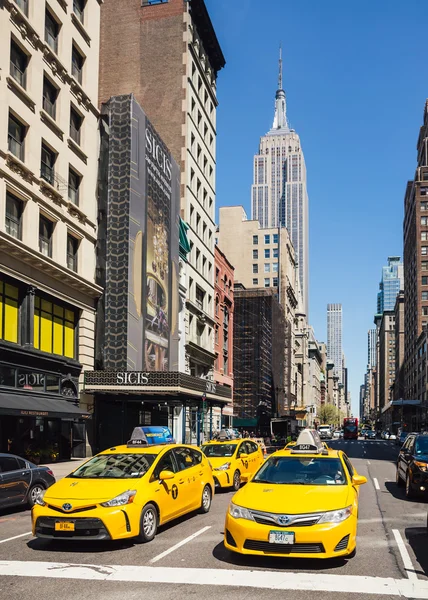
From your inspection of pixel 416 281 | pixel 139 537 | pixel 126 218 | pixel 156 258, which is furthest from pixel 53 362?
pixel 416 281

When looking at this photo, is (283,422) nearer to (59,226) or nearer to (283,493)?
(59,226)

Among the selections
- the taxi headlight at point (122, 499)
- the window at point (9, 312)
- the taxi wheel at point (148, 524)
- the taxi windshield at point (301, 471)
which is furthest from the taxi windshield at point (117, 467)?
the window at point (9, 312)

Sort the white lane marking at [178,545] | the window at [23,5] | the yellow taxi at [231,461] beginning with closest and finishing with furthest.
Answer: the white lane marking at [178,545] → the yellow taxi at [231,461] → the window at [23,5]

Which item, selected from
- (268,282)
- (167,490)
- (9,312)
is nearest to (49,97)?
(9,312)

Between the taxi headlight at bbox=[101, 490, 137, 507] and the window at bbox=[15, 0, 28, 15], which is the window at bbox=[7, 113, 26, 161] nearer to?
the window at bbox=[15, 0, 28, 15]

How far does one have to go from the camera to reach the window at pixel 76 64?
113 feet

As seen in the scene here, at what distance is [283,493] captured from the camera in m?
10.4

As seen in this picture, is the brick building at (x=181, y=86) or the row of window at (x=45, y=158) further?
the brick building at (x=181, y=86)

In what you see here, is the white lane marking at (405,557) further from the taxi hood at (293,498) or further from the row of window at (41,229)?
the row of window at (41,229)

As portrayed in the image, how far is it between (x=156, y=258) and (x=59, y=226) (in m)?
9.86

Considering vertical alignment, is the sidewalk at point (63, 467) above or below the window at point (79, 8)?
below

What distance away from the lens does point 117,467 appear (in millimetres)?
12469

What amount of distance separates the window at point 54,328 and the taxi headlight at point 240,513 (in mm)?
20601

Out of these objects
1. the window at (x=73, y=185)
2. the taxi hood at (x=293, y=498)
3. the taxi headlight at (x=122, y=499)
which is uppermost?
the window at (x=73, y=185)
